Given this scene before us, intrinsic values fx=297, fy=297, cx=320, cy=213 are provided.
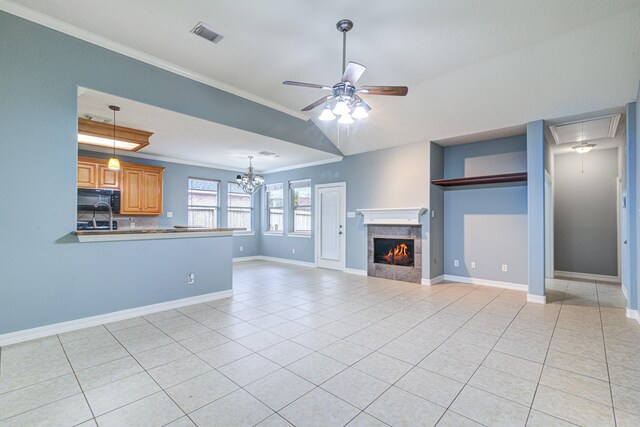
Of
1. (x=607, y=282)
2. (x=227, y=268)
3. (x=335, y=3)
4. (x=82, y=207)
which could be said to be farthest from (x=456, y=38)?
(x=82, y=207)

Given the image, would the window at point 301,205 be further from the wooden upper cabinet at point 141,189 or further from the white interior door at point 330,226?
the wooden upper cabinet at point 141,189

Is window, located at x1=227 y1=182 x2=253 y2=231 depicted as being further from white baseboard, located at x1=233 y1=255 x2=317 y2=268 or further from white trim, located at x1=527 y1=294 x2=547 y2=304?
white trim, located at x1=527 y1=294 x2=547 y2=304

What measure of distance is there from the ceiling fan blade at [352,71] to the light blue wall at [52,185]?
2.39 m

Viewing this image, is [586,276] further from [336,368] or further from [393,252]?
[336,368]

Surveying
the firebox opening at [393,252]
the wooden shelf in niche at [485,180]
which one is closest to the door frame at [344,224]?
the firebox opening at [393,252]

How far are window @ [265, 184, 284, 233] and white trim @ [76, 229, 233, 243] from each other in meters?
3.91

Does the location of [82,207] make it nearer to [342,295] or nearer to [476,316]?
[342,295]

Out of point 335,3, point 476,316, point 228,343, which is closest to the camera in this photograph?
point 335,3

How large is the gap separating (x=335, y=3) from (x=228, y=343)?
3.38 m

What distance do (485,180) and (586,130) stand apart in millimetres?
1731

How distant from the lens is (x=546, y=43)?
3311 millimetres

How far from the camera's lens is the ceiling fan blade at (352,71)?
8.74 feet

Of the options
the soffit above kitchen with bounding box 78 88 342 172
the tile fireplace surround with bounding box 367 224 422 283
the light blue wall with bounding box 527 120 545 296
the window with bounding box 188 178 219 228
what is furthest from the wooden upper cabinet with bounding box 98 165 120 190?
the light blue wall with bounding box 527 120 545 296

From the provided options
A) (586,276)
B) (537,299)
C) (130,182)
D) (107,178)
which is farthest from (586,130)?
(107,178)
